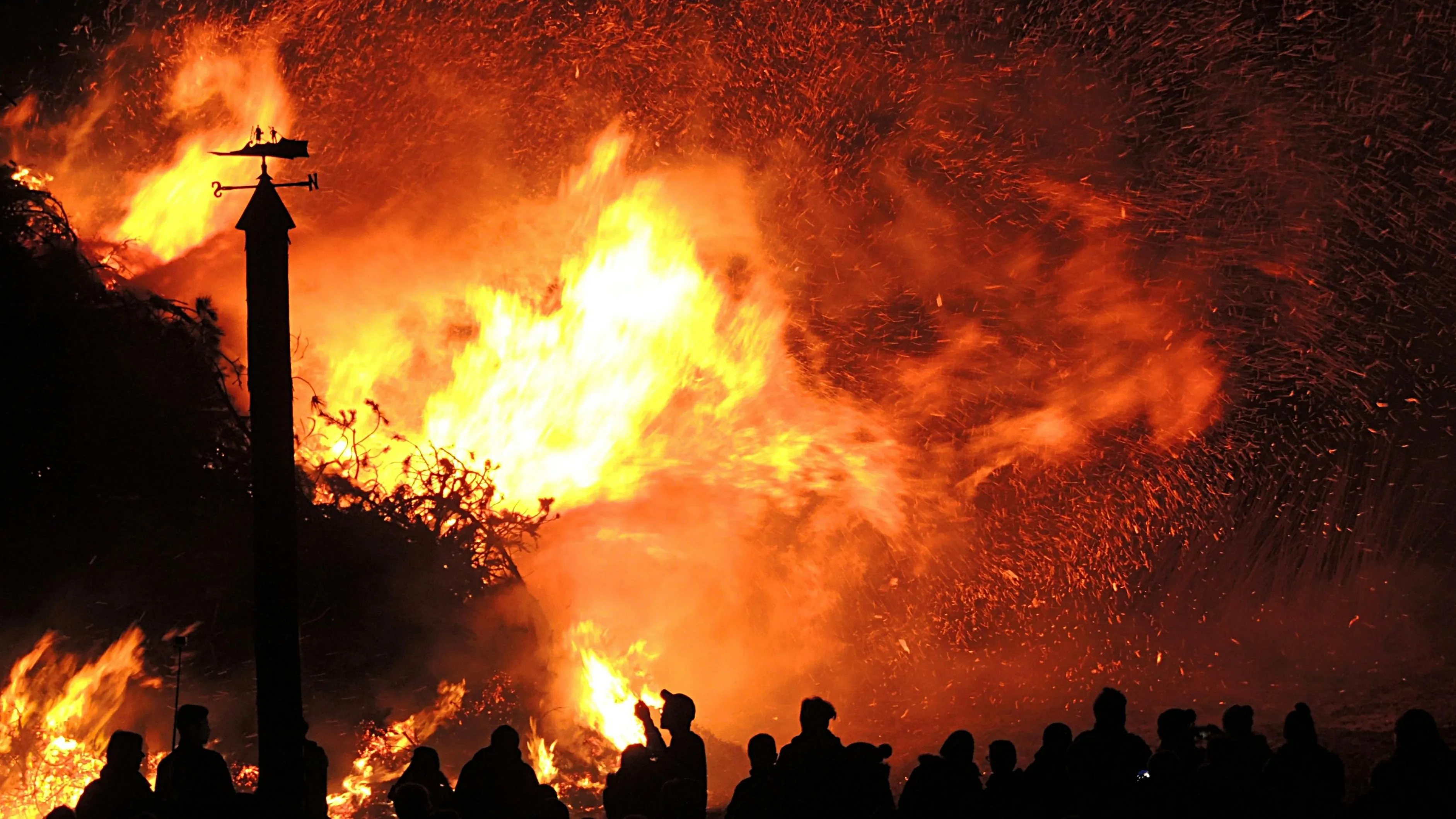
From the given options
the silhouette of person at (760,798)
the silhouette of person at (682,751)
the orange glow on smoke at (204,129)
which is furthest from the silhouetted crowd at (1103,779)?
the orange glow on smoke at (204,129)

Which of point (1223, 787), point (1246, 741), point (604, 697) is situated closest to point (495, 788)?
point (1223, 787)

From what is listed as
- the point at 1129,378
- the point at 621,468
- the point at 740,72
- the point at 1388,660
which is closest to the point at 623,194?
the point at 740,72

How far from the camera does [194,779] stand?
5934 millimetres

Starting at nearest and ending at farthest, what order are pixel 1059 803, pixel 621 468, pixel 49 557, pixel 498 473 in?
pixel 1059 803 < pixel 49 557 < pixel 498 473 < pixel 621 468

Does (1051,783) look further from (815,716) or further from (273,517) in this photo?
(273,517)

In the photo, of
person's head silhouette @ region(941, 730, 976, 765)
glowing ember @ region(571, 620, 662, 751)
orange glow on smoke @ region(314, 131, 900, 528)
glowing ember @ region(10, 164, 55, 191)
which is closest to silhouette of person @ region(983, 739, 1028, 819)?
person's head silhouette @ region(941, 730, 976, 765)

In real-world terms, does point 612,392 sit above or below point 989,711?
above

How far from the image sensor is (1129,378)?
47.5ft

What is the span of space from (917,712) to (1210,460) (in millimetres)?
4959

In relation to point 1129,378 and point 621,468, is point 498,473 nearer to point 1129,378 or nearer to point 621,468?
point 621,468

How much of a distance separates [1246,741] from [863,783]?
6.10 ft

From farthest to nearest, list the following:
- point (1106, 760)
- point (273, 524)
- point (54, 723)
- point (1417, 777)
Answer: point (54, 723) → point (273, 524) → point (1106, 760) → point (1417, 777)

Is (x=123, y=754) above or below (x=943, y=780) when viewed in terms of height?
above

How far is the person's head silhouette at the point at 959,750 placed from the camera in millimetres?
5465
